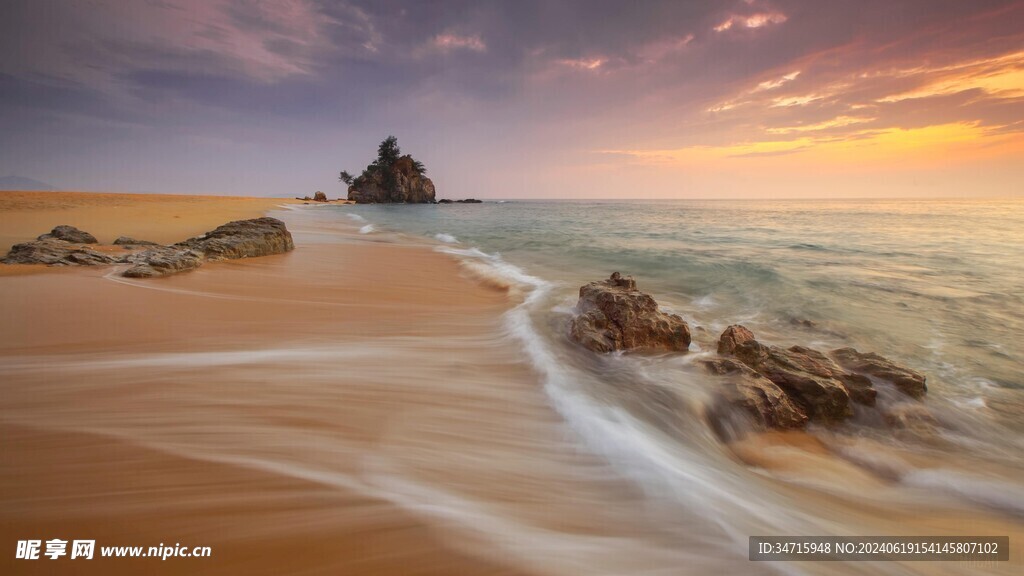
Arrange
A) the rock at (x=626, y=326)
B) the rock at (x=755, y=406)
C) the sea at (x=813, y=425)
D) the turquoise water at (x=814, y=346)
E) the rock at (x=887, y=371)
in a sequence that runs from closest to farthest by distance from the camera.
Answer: the sea at (x=813, y=425) → the turquoise water at (x=814, y=346) → the rock at (x=755, y=406) → the rock at (x=887, y=371) → the rock at (x=626, y=326)

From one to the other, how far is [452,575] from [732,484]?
185 centimetres

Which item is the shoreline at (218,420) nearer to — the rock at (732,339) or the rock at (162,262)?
the rock at (162,262)

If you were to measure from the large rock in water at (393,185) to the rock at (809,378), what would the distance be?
291 ft

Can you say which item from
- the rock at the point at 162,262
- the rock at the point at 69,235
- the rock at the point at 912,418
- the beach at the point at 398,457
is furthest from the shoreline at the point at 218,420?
the rock at the point at 69,235

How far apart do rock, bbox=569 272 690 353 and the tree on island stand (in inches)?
3439

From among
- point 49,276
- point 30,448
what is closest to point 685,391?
point 30,448

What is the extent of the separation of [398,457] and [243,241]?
8046 mm

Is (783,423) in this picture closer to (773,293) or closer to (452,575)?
(452,575)

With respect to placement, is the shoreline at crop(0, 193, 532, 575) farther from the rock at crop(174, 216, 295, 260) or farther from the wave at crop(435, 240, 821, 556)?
the rock at crop(174, 216, 295, 260)

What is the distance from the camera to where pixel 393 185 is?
8525 cm

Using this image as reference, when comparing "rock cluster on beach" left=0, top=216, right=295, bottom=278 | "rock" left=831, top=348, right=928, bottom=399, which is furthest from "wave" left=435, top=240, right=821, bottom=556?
"rock cluster on beach" left=0, top=216, right=295, bottom=278

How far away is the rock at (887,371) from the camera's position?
11.9 ft

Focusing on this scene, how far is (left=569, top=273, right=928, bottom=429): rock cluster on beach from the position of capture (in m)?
3.20

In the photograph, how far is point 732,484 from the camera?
7.64 feet
